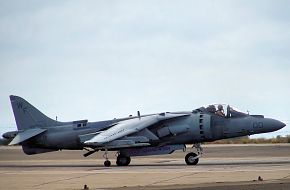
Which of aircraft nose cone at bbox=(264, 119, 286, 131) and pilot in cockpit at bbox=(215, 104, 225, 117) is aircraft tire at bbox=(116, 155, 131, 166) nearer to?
pilot in cockpit at bbox=(215, 104, 225, 117)

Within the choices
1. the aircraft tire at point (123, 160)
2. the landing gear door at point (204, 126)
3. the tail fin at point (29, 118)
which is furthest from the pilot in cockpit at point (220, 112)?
the tail fin at point (29, 118)

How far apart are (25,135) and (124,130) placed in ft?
19.1

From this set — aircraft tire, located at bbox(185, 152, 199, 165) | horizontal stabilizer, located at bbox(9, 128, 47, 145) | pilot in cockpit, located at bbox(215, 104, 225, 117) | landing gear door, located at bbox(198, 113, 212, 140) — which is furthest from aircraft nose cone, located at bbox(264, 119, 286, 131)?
horizontal stabilizer, located at bbox(9, 128, 47, 145)

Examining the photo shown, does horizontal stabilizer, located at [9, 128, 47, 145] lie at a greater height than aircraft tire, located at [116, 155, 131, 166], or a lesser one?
greater

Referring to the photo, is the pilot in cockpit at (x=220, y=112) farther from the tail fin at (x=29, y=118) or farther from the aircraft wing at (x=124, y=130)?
the tail fin at (x=29, y=118)

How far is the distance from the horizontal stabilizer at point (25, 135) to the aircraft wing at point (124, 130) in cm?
337

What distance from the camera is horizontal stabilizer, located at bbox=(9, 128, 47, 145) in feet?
97.7

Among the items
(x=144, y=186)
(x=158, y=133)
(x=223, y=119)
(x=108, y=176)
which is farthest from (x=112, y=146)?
(x=144, y=186)

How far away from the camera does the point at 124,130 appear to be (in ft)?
90.7

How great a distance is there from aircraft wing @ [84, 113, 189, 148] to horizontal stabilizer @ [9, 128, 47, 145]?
3373 millimetres

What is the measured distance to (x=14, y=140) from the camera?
29.8 meters

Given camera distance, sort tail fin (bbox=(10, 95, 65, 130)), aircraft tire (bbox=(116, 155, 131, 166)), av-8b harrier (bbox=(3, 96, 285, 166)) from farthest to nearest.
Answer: tail fin (bbox=(10, 95, 65, 130)), aircraft tire (bbox=(116, 155, 131, 166)), av-8b harrier (bbox=(3, 96, 285, 166))

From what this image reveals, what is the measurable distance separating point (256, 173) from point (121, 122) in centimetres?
1202

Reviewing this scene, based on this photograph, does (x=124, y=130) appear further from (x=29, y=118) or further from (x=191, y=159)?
(x=29, y=118)
